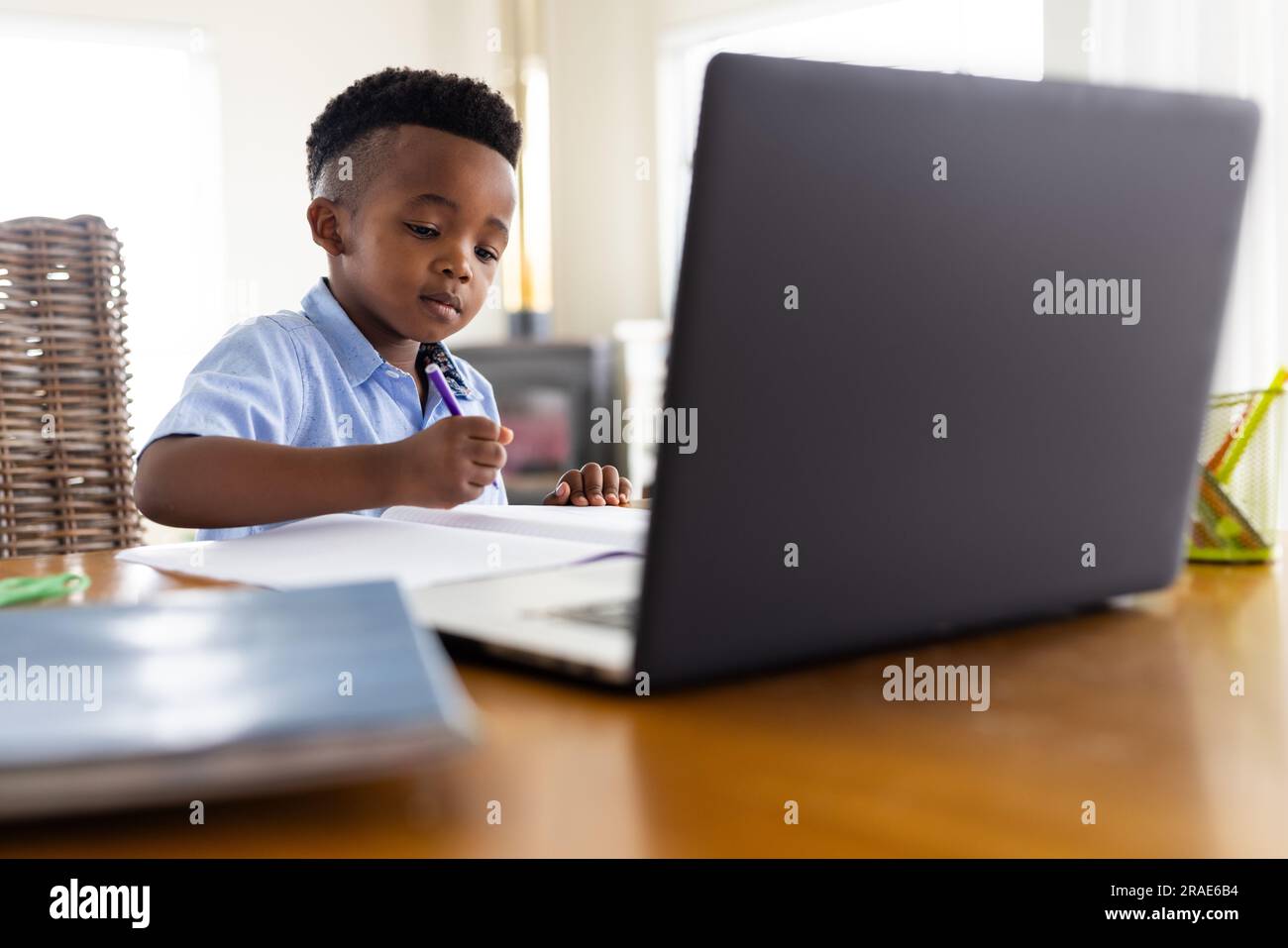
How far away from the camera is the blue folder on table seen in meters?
0.30

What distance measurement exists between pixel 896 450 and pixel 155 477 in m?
0.71

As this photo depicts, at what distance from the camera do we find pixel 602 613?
1.74 feet

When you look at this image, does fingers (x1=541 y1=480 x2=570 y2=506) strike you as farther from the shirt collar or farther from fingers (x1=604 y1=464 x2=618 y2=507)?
the shirt collar

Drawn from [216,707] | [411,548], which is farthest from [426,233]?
[216,707]

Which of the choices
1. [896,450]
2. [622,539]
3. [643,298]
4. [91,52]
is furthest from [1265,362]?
[91,52]

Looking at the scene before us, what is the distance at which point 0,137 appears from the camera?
4098 mm

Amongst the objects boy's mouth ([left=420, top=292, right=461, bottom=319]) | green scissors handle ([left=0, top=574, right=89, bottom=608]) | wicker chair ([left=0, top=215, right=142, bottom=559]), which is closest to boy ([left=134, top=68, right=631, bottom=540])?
boy's mouth ([left=420, top=292, right=461, bottom=319])

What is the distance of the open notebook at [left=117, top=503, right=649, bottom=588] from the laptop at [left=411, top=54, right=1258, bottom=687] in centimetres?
10

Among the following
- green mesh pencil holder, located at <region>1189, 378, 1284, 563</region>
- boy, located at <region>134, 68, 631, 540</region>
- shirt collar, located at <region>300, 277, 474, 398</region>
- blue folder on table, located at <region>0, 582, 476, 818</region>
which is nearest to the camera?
blue folder on table, located at <region>0, 582, 476, 818</region>

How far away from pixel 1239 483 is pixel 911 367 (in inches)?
16.2

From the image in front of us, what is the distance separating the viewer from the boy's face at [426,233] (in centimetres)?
136

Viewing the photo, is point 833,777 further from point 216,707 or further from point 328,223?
point 328,223

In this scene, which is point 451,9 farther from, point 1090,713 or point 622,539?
point 1090,713

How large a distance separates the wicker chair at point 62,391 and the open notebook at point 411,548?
369 millimetres
